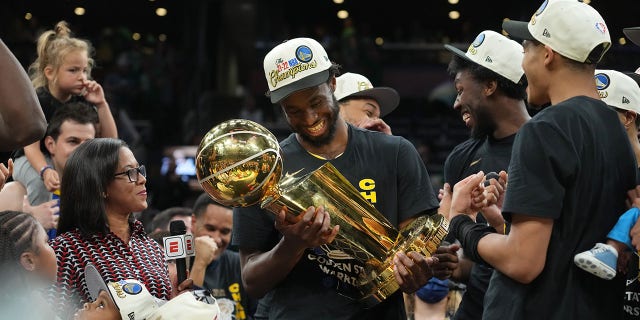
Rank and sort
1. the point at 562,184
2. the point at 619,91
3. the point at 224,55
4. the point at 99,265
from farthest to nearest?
the point at 224,55 < the point at 619,91 < the point at 99,265 < the point at 562,184

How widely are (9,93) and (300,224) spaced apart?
48.1 inches

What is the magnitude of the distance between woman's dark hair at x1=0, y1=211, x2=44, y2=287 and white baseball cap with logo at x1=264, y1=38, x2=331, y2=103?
1047 mm

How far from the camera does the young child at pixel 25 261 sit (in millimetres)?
2928

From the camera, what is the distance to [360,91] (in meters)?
5.51

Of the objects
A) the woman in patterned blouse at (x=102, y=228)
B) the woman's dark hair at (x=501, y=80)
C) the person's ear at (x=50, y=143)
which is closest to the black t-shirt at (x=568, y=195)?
the woman's dark hair at (x=501, y=80)

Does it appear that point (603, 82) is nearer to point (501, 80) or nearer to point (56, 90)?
point (501, 80)

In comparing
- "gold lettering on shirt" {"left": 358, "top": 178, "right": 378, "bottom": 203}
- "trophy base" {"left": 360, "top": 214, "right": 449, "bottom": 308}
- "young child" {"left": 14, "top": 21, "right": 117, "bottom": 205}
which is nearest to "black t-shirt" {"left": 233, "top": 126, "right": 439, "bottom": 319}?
"gold lettering on shirt" {"left": 358, "top": 178, "right": 378, "bottom": 203}

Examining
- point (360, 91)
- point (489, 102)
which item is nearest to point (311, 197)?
point (489, 102)

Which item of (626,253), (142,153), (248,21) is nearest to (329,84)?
(626,253)

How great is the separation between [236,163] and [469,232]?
0.87 meters

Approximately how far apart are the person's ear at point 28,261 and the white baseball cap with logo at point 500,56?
7.56 feet

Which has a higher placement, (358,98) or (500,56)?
(500,56)

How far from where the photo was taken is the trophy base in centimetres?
369

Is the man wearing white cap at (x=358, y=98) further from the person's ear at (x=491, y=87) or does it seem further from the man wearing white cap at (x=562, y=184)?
the man wearing white cap at (x=562, y=184)
